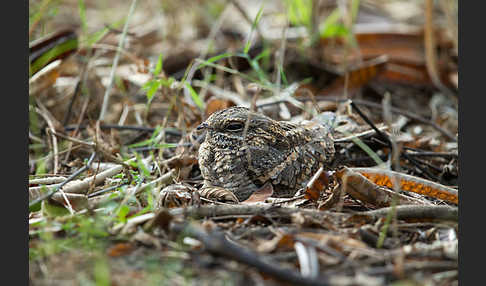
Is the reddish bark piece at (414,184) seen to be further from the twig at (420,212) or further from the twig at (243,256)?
the twig at (243,256)

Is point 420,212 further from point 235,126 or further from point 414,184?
point 235,126

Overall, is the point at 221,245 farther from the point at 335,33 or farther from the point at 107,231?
the point at 335,33

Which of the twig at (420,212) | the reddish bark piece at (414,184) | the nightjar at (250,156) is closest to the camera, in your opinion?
the twig at (420,212)

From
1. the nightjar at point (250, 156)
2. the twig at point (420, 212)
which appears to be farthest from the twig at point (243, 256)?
the nightjar at point (250, 156)

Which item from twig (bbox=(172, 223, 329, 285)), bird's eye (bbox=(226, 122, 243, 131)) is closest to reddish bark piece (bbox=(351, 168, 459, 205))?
bird's eye (bbox=(226, 122, 243, 131))

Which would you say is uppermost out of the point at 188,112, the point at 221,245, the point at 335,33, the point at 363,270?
the point at 335,33

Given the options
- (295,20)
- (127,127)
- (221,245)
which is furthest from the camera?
(295,20)

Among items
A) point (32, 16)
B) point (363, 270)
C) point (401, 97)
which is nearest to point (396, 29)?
point (401, 97)

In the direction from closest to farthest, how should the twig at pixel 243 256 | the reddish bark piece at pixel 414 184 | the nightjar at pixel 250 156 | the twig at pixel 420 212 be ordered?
the twig at pixel 243 256 < the twig at pixel 420 212 < the reddish bark piece at pixel 414 184 < the nightjar at pixel 250 156

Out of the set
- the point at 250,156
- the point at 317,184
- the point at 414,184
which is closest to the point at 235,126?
the point at 250,156

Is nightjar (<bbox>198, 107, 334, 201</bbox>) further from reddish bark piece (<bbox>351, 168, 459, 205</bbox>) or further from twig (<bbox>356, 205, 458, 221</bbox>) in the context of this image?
twig (<bbox>356, 205, 458, 221</bbox>)
